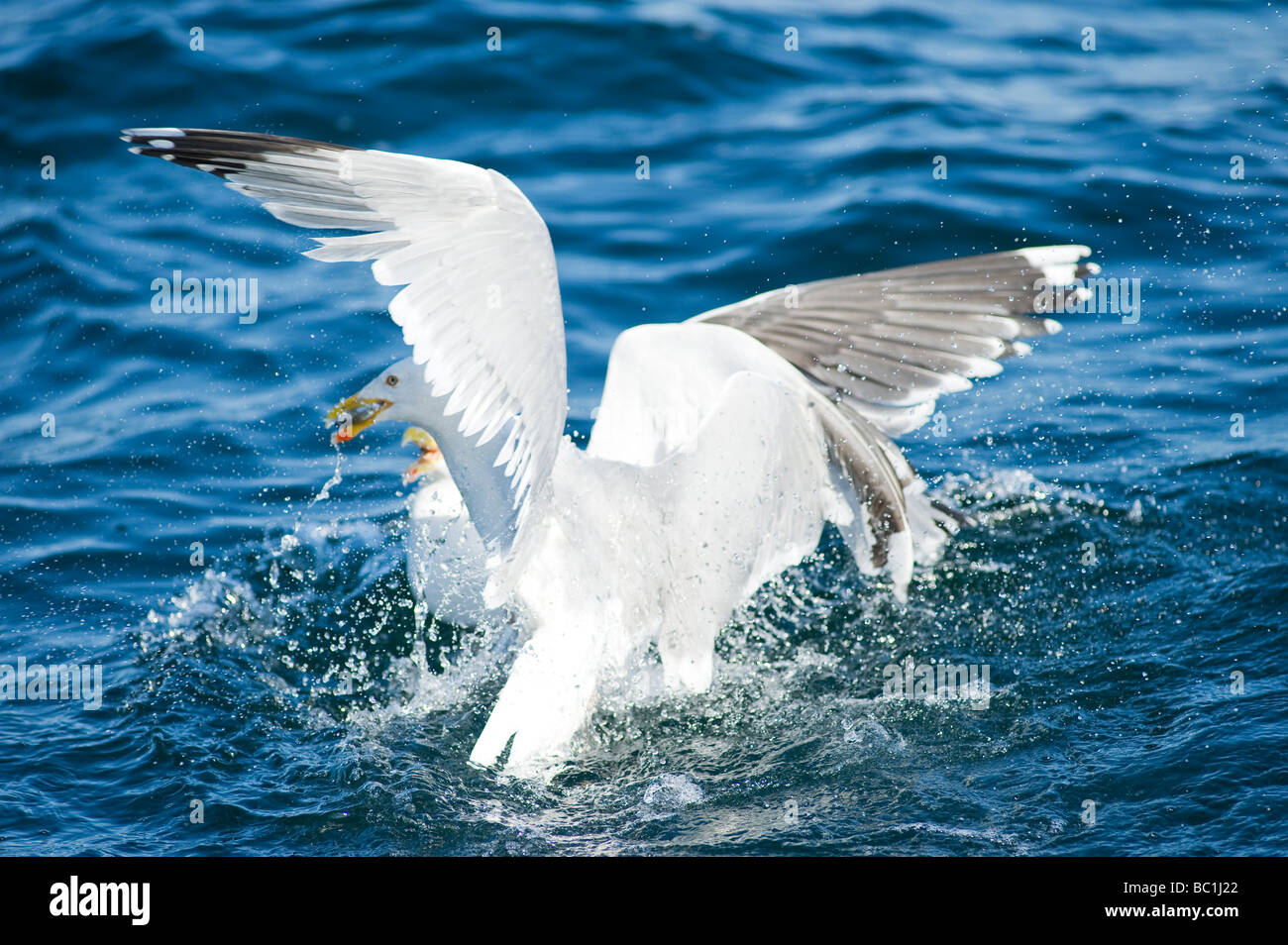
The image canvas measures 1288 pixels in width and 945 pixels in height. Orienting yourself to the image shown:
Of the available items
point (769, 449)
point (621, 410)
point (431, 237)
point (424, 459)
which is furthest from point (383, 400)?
point (769, 449)

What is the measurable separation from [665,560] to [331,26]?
7.71 metres

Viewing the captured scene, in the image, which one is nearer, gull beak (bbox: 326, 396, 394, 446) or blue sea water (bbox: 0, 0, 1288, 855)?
blue sea water (bbox: 0, 0, 1288, 855)

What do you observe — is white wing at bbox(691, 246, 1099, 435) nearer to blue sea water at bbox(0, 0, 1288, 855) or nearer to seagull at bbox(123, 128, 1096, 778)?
seagull at bbox(123, 128, 1096, 778)

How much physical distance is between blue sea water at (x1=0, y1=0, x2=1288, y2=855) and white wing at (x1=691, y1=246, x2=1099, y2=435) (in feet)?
2.88

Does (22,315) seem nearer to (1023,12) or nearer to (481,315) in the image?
(481,315)

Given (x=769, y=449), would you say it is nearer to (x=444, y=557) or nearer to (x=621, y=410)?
(x=621, y=410)

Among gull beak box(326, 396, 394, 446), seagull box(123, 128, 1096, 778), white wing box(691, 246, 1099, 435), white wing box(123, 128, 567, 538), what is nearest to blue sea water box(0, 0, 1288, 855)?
seagull box(123, 128, 1096, 778)

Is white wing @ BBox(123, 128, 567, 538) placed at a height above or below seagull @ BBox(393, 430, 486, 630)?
above

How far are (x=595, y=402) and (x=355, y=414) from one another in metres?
2.82

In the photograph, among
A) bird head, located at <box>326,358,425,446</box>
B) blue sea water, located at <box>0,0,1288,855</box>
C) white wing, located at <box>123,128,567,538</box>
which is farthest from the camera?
bird head, located at <box>326,358,425,446</box>

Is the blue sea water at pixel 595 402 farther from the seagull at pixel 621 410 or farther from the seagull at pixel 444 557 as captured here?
the seagull at pixel 621 410

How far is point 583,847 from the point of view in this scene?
4492mm

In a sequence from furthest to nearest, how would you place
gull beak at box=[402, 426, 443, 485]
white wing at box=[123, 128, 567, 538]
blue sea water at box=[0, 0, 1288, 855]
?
1. gull beak at box=[402, 426, 443, 485]
2. blue sea water at box=[0, 0, 1288, 855]
3. white wing at box=[123, 128, 567, 538]

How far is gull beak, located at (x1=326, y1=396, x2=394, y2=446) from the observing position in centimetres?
518
